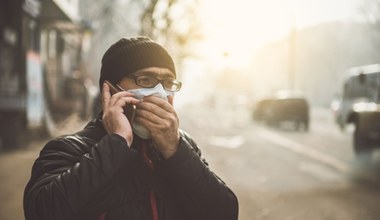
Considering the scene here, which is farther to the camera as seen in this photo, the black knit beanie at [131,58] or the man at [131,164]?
the black knit beanie at [131,58]

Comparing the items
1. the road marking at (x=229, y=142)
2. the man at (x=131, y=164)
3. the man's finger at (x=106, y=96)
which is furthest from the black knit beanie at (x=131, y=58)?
the road marking at (x=229, y=142)

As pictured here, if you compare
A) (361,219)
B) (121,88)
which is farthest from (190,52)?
(121,88)

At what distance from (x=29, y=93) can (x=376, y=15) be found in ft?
128

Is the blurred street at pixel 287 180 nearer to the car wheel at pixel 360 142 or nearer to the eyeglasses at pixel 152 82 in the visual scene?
the car wheel at pixel 360 142

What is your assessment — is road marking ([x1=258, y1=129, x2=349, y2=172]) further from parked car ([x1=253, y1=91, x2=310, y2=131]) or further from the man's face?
the man's face

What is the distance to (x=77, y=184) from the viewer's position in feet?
5.56

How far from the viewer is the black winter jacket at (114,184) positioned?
67.0 inches

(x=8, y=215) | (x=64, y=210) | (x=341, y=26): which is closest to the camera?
(x=64, y=210)

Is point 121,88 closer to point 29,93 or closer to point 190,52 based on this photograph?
point 29,93

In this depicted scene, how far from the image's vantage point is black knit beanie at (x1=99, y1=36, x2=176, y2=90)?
1.99 meters

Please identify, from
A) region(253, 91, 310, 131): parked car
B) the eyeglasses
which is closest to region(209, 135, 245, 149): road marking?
region(253, 91, 310, 131): parked car

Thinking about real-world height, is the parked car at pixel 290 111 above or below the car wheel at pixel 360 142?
below

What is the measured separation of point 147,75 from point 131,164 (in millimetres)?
381

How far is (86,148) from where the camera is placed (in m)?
1.92
